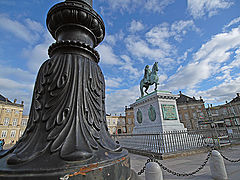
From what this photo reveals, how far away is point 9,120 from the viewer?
28.6 m

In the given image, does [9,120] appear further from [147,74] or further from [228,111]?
[228,111]

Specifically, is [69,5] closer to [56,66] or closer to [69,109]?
[56,66]

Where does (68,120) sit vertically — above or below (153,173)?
above

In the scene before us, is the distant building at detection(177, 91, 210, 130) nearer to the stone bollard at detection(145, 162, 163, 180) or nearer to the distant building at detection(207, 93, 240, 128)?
the distant building at detection(207, 93, 240, 128)

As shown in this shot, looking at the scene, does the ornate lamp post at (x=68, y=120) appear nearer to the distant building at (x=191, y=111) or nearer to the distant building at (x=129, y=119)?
the distant building at (x=191, y=111)

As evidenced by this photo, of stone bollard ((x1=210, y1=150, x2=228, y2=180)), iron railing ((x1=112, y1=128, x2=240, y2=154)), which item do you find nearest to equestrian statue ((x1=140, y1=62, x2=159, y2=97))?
iron railing ((x1=112, y1=128, x2=240, y2=154))

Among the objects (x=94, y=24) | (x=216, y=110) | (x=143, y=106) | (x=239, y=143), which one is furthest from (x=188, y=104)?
(x=94, y=24)

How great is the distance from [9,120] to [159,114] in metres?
36.8

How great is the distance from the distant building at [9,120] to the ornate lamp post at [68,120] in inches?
1463

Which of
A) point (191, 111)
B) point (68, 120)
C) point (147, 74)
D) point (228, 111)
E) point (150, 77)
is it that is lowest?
point (68, 120)

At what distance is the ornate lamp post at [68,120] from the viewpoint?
972 millimetres

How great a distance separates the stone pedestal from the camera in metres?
8.92

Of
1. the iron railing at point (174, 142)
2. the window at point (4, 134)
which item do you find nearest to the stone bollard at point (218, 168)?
the iron railing at point (174, 142)

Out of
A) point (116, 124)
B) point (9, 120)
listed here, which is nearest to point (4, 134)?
point (9, 120)
